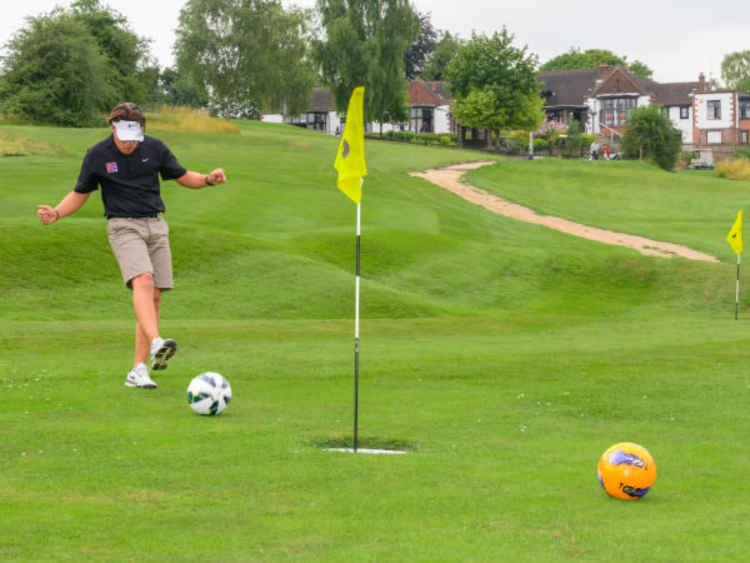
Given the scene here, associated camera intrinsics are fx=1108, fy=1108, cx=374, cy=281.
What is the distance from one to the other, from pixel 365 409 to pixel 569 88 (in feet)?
523

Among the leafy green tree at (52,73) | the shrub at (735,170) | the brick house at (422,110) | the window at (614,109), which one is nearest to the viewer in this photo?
the leafy green tree at (52,73)

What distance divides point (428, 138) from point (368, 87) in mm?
35730

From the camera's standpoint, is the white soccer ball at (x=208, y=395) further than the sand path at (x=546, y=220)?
No

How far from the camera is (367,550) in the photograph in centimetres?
670

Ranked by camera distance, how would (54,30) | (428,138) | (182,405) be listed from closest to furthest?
(182,405) < (54,30) < (428,138)

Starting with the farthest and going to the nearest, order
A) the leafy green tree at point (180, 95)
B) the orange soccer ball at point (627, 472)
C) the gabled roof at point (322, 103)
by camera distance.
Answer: the gabled roof at point (322, 103) < the leafy green tree at point (180, 95) < the orange soccer ball at point (627, 472)

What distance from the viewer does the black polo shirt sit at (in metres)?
12.5

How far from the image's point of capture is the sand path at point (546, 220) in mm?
45219

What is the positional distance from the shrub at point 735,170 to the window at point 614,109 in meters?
65.7

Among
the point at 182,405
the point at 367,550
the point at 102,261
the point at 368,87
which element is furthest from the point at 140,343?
the point at 368,87

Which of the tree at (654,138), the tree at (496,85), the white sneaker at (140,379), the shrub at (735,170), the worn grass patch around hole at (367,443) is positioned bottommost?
the worn grass patch around hole at (367,443)

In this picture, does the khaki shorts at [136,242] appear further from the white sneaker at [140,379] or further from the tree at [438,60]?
the tree at [438,60]

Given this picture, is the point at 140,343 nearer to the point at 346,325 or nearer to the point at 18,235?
the point at 346,325

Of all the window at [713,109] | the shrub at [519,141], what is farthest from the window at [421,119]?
the window at [713,109]
